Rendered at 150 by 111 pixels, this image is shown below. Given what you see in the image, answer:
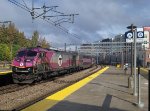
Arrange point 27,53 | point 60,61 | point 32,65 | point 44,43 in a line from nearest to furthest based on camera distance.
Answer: point 32,65, point 27,53, point 60,61, point 44,43

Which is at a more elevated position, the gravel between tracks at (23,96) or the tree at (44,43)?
the tree at (44,43)

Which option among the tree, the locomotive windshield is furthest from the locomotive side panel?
the tree

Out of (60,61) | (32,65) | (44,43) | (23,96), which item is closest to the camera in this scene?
(23,96)

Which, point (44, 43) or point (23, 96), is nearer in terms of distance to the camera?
point (23, 96)

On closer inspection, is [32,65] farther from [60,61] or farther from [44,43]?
[44,43]

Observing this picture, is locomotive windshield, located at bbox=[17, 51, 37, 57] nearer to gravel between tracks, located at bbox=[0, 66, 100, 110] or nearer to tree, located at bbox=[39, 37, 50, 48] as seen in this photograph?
gravel between tracks, located at bbox=[0, 66, 100, 110]

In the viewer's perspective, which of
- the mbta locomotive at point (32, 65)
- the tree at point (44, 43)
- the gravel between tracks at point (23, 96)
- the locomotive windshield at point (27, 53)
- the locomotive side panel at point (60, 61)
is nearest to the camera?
the gravel between tracks at point (23, 96)

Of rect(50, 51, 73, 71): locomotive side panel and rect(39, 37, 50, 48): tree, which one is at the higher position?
rect(39, 37, 50, 48): tree

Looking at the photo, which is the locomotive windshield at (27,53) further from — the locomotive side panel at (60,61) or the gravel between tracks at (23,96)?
the locomotive side panel at (60,61)

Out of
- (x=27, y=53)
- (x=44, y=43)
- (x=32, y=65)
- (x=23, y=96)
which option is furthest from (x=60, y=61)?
(x=44, y=43)

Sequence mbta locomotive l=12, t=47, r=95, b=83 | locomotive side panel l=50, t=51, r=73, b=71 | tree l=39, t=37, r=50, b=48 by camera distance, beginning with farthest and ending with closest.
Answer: tree l=39, t=37, r=50, b=48, locomotive side panel l=50, t=51, r=73, b=71, mbta locomotive l=12, t=47, r=95, b=83

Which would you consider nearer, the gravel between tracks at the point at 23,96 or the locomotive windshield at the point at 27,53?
the gravel between tracks at the point at 23,96

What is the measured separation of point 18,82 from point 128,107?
579 inches

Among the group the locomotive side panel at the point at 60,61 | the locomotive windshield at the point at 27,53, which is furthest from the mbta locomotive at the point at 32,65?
the locomotive side panel at the point at 60,61
